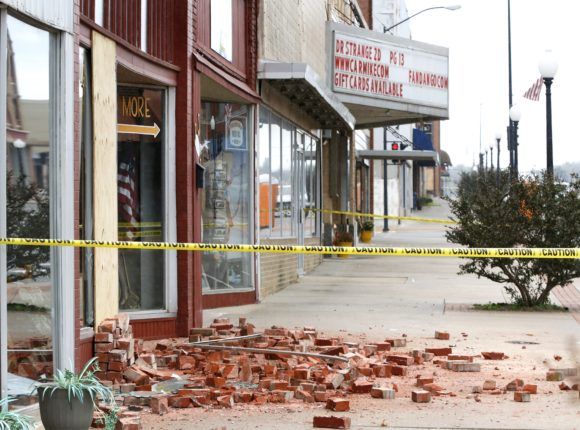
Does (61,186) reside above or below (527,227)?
above

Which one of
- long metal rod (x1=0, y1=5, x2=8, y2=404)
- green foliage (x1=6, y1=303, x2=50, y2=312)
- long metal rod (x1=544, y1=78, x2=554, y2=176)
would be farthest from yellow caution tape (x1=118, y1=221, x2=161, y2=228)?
long metal rod (x1=544, y1=78, x2=554, y2=176)

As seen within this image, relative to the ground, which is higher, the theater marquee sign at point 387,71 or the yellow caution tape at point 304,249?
the theater marquee sign at point 387,71

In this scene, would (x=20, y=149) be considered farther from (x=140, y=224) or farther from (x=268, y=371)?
(x=140, y=224)

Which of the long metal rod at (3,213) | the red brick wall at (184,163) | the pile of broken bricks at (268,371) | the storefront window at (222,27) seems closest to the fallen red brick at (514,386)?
the pile of broken bricks at (268,371)

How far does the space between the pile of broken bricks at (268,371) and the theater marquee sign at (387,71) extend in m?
13.7

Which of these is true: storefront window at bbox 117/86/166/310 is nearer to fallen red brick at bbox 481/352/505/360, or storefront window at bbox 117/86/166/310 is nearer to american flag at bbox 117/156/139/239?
american flag at bbox 117/156/139/239

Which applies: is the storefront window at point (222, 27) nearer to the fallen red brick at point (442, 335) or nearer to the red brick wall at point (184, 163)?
the red brick wall at point (184, 163)

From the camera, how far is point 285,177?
66.7 ft

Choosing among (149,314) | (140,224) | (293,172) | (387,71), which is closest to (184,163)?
(140,224)

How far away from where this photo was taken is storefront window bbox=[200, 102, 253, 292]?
50.3 ft

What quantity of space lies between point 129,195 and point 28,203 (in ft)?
13.4

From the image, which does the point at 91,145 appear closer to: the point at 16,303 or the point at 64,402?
the point at 16,303

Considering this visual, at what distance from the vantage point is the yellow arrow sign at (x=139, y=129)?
11.7m

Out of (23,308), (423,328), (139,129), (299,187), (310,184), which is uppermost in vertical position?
(139,129)
